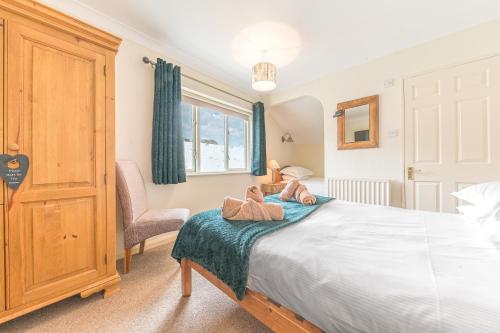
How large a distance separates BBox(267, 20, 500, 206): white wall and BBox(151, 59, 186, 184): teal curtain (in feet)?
7.21

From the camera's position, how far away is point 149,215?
2117 mm

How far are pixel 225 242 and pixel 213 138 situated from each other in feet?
8.07

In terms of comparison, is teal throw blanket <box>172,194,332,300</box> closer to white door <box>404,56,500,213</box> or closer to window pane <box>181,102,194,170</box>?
window pane <box>181,102,194,170</box>

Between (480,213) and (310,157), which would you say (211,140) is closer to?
(310,157)

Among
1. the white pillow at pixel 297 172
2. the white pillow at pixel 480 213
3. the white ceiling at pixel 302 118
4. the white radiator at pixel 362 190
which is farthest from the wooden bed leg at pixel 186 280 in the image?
the white ceiling at pixel 302 118

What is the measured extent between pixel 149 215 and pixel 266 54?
238 cm

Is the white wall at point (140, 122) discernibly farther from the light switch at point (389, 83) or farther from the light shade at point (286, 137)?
the light switch at point (389, 83)

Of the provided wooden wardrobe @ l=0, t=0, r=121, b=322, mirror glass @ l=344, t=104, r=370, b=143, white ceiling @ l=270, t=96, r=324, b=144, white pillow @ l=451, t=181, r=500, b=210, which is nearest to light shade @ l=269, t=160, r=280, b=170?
white ceiling @ l=270, t=96, r=324, b=144

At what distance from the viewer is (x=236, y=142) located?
12.8 feet

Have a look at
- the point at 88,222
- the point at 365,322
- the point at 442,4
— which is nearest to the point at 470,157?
the point at 442,4

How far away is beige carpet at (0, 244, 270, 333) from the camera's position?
130cm

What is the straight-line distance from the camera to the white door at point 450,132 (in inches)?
82.4

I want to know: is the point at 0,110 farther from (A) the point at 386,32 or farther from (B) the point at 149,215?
(A) the point at 386,32

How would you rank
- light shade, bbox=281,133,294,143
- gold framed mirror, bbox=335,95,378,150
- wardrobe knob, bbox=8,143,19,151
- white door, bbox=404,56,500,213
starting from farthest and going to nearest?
1. light shade, bbox=281,133,294,143
2. gold framed mirror, bbox=335,95,378,150
3. white door, bbox=404,56,500,213
4. wardrobe knob, bbox=8,143,19,151
